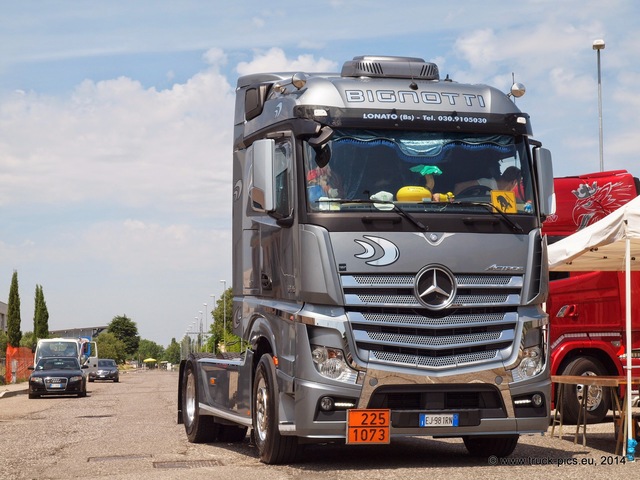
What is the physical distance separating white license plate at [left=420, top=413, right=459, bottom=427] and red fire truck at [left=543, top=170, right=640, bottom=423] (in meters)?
6.44

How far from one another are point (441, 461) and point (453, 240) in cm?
233

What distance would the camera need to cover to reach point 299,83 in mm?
10383

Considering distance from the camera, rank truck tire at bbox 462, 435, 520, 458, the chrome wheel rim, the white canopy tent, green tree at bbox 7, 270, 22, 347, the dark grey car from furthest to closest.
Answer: green tree at bbox 7, 270, 22, 347 < the dark grey car < truck tire at bbox 462, 435, 520, 458 < the white canopy tent < the chrome wheel rim

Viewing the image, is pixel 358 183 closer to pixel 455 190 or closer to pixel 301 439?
pixel 455 190

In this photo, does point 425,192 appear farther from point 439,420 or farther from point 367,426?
point 367,426

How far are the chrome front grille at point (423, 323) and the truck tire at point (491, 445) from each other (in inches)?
48.9

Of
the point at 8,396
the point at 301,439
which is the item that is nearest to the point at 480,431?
the point at 301,439

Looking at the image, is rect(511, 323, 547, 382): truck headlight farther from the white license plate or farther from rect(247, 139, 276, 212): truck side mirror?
rect(247, 139, 276, 212): truck side mirror

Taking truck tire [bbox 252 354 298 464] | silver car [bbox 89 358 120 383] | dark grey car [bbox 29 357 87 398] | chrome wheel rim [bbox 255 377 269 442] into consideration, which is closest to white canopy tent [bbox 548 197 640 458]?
truck tire [bbox 252 354 298 464]

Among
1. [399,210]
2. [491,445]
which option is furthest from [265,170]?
[491,445]

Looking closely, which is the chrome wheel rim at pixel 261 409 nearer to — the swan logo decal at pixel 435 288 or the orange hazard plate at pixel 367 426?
the orange hazard plate at pixel 367 426

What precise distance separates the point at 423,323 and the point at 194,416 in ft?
16.3

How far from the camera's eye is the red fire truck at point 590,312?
16.0 metres

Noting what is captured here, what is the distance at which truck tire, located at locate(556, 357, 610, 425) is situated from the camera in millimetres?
15922
